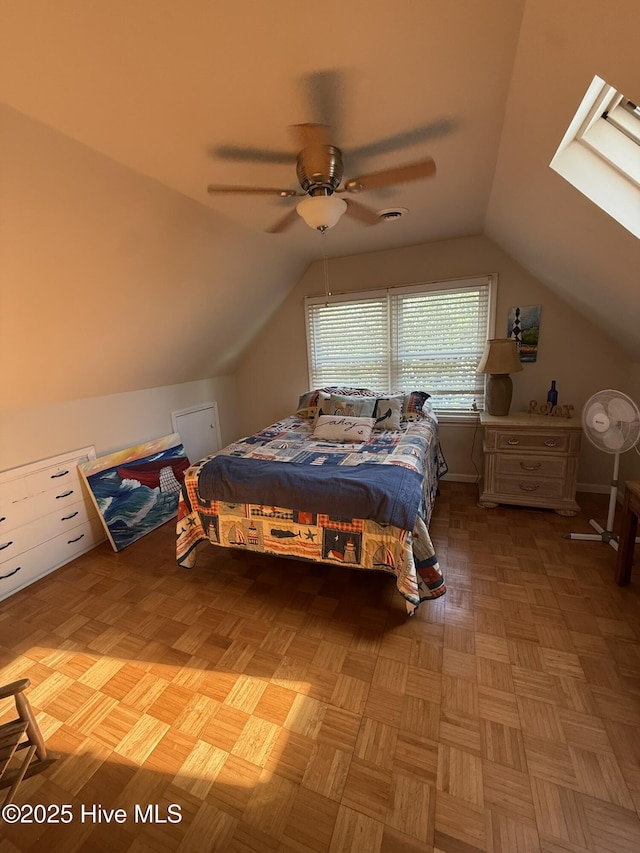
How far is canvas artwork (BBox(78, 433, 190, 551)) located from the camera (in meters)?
2.68

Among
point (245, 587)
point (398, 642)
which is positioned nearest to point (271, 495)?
point (245, 587)

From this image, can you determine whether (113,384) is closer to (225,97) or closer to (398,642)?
(225,97)

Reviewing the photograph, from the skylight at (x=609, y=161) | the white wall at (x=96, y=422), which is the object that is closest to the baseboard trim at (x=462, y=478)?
the skylight at (x=609, y=161)

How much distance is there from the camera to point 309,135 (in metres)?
1.46

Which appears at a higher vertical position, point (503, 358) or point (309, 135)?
point (309, 135)

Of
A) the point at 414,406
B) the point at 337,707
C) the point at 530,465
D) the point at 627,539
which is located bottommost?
the point at 337,707

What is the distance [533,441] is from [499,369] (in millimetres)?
630

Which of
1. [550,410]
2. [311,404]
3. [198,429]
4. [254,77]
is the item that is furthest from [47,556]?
[550,410]

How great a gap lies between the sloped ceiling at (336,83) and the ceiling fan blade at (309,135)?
0.13ft

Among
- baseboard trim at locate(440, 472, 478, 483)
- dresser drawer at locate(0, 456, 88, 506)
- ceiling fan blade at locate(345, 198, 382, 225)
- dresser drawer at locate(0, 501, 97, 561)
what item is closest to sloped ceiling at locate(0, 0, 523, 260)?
ceiling fan blade at locate(345, 198, 382, 225)

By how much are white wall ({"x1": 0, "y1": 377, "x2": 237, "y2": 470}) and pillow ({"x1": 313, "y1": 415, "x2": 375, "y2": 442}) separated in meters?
1.57

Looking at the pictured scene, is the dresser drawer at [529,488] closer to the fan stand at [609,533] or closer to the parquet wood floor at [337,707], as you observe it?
the fan stand at [609,533]

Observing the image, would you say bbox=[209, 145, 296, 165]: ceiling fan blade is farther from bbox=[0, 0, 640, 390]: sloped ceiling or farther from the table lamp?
the table lamp

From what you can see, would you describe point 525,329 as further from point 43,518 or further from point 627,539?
point 43,518
